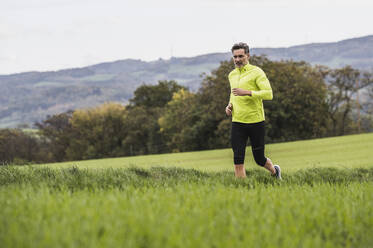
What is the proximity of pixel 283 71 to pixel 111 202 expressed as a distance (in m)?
51.6

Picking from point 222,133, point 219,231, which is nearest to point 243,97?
point 219,231

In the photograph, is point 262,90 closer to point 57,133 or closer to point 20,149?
point 20,149

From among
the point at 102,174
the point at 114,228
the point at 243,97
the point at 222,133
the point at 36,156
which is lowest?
the point at 36,156

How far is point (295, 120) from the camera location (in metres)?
52.8

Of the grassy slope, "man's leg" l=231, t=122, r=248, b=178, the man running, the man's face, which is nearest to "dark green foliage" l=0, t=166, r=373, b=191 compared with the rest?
"man's leg" l=231, t=122, r=248, b=178

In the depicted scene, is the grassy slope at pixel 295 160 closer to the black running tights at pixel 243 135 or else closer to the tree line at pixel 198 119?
the black running tights at pixel 243 135

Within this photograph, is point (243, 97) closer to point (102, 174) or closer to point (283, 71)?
point (102, 174)

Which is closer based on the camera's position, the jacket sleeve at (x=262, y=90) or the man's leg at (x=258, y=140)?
the jacket sleeve at (x=262, y=90)

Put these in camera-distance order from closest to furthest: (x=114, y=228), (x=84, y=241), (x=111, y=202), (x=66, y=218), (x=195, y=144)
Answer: (x=84, y=241), (x=114, y=228), (x=66, y=218), (x=111, y=202), (x=195, y=144)

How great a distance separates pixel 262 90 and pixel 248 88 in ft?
0.84

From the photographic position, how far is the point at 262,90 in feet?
22.2

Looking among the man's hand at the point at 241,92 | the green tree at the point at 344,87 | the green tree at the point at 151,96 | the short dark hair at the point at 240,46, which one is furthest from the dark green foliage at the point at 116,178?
the green tree at the point at 151,96

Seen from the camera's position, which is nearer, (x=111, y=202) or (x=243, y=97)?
(x=111, y=202)

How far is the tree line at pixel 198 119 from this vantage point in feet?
171
